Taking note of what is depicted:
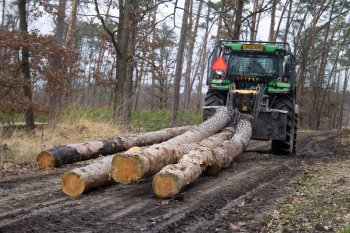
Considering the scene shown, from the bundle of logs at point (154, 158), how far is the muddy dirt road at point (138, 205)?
0.19 m

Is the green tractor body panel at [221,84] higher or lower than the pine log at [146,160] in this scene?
higher

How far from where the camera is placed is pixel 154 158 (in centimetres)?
617

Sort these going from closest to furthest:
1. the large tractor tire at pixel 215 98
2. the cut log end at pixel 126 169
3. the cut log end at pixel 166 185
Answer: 1. the cut log end at pixel 166 185
2. the cut log end at pixel 126 169
3. the large tractor tire at pixel 215 98

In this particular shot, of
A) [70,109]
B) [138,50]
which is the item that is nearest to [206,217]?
[70,109]

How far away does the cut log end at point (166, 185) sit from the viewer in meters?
5.64

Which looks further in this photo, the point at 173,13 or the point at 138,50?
the point at 138,50

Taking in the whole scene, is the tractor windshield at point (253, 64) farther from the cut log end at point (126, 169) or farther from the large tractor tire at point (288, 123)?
the cut log end at point (126, 169)

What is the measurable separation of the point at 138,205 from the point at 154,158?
908 millimetres

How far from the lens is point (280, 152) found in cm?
1172

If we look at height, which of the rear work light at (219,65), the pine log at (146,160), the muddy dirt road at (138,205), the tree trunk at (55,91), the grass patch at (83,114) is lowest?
the muddy dirt road at (138,205)

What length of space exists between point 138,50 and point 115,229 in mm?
22041

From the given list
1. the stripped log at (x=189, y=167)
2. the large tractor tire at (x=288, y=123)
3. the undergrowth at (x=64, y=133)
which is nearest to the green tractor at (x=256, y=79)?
the large tractor tire at (x=288, y=123)

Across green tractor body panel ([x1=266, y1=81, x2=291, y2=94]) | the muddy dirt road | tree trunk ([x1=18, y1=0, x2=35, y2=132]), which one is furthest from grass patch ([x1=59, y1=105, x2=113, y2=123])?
the muddy dirt road

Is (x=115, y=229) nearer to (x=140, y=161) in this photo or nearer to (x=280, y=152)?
(x=140, y=161)
